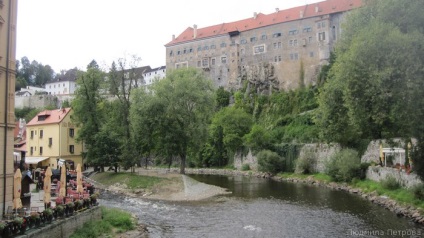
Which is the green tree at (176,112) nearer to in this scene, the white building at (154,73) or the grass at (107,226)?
the grass at (107,226)

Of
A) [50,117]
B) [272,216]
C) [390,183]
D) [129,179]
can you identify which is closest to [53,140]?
[50,117]

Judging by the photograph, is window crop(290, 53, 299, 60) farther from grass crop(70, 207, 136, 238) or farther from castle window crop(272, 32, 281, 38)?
grass crop(70, 207, 136, 238)

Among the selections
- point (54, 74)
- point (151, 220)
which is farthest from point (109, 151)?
point (54, 74)

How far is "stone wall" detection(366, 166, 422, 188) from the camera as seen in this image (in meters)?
24.6

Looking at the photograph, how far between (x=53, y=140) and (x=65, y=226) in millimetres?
31579

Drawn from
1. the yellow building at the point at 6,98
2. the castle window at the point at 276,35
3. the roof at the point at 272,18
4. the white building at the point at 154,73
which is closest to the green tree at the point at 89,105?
the yellow building at the point at 6,98

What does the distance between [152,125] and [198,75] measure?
7.46 metres

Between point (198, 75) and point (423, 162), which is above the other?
point (198, 75)

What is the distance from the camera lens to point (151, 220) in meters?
22.4

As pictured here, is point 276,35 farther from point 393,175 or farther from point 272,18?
point 393,175

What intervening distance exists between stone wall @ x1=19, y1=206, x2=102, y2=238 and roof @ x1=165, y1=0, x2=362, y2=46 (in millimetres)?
54702

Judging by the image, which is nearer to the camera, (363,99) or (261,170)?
(363,99)

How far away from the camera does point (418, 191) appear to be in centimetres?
2236

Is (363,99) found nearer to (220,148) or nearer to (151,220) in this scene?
(151,220)
